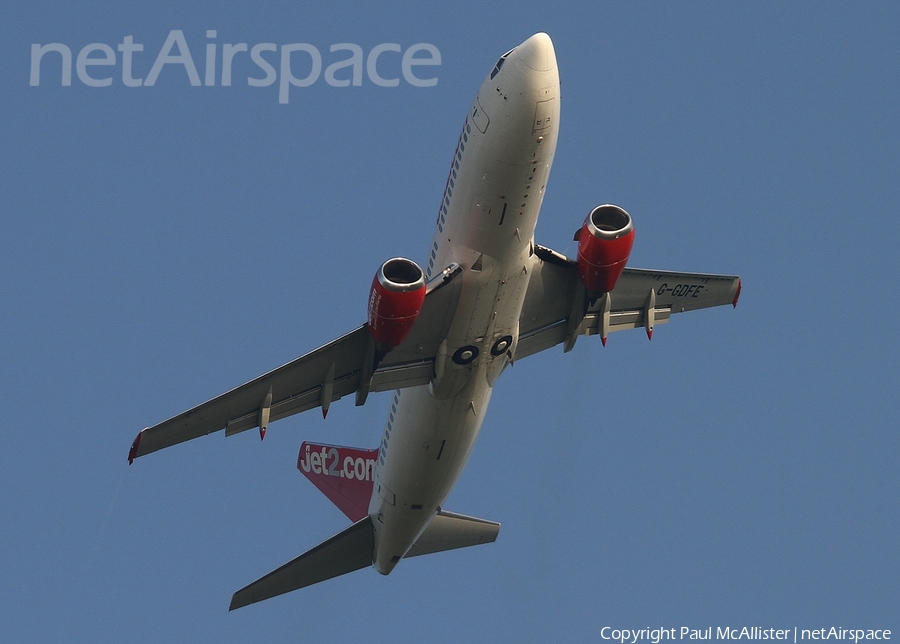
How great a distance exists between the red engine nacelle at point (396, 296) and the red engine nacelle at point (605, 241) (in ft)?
17.9

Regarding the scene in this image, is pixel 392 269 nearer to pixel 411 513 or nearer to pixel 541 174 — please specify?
pixel 541 174

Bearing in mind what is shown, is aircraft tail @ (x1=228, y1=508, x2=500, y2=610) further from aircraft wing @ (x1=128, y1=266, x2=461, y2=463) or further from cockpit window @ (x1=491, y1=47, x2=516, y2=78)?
cockpit window @ (x1=491, y1=47, x2=516, y2=78)

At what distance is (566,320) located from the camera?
163ft

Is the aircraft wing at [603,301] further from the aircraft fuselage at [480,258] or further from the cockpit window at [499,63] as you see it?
the cockpit window at [499,63]

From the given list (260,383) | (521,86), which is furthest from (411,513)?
(521,86)

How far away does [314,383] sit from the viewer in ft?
156

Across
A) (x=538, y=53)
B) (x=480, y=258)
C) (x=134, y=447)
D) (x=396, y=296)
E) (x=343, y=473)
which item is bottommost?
(x=134, y=447)

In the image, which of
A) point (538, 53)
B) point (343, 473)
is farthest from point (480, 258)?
point (343, 473)

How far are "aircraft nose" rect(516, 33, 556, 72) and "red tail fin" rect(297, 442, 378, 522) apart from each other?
56.9 feet

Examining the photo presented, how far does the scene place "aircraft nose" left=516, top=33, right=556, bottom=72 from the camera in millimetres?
42344

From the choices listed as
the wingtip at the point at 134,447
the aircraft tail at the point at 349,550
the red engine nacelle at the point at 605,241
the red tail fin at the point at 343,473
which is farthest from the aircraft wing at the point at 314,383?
the aircraft tail at the point at 349,550

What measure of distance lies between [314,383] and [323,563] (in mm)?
9268

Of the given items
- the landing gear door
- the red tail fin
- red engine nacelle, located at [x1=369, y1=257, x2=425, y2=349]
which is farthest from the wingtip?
the landing gear door

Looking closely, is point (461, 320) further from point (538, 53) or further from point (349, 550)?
point (349, 550)
